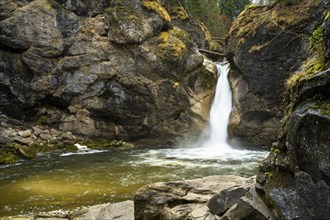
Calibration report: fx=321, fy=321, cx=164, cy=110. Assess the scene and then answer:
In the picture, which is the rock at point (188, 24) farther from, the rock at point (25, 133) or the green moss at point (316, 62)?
the green moss at point (316, 62)

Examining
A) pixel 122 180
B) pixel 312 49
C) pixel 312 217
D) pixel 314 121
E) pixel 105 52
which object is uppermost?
pixel 105 52

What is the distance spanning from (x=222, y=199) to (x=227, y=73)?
23.1 metres

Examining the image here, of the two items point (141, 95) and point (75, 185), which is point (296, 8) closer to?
point (141, 95)

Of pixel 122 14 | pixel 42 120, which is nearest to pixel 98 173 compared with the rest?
pixel 42 120

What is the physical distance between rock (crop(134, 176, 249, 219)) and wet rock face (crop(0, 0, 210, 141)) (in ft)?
60.0

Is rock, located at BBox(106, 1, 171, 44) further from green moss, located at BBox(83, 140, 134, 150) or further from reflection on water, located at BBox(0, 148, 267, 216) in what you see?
reflection on water, located at BBox(0, 148, 267, 216)

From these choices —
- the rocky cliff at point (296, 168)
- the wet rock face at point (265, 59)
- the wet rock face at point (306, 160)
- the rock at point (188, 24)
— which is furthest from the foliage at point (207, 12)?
the wet rock face at point (306, 160)

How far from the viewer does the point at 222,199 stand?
6691 millimetres

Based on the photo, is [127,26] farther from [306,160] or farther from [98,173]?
[306,160]

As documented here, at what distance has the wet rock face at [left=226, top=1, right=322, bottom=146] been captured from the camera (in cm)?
2258

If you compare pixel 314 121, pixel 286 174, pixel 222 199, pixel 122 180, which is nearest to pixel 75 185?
pixel 122 180

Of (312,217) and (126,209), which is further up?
(312,217)

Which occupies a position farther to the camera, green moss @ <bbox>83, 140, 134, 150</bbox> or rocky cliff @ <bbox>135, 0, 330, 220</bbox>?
green moss @ <bbox>83, 140, 134, 150</bbox>

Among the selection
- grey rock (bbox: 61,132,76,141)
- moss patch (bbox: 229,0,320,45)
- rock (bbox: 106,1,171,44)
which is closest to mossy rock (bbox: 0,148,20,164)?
grey rock (bbox: 61,132,76,141)
